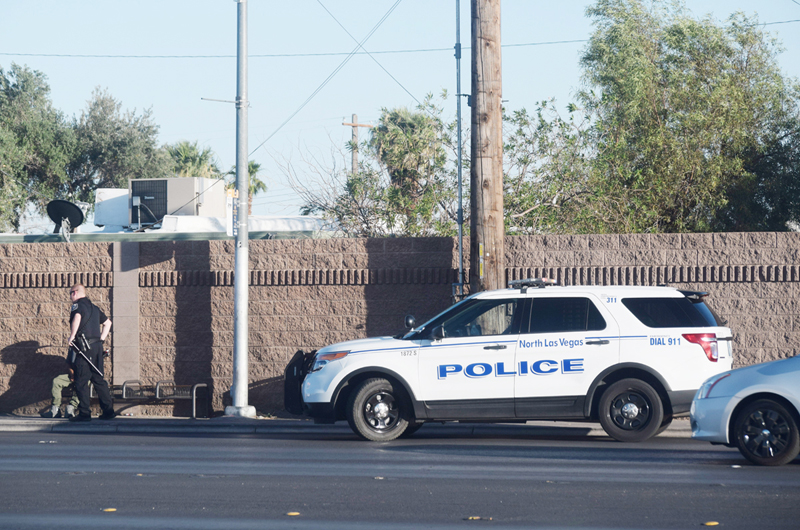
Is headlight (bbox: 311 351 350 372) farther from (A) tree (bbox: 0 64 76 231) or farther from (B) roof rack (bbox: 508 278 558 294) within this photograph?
(A) tree (bbox: 0 64 76 231)

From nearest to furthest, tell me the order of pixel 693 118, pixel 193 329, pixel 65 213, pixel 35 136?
pixel 193 329
pixel 65 213
pixel 693 118
pixel 35 136

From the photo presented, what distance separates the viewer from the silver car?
851cm

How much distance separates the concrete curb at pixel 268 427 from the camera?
39.5 ft

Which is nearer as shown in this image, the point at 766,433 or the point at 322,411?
the point at 766,433

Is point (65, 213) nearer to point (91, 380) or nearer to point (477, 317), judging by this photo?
point (91, 380)

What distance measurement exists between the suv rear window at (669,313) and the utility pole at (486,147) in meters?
2.56

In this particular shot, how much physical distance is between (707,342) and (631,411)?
47.3 inches

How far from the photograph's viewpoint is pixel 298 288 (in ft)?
48.9

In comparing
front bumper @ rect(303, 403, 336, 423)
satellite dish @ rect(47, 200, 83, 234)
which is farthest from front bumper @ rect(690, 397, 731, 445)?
satellite dish @ rect(47, 200, 83, 234)

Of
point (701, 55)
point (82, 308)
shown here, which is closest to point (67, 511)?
point (82, 308)

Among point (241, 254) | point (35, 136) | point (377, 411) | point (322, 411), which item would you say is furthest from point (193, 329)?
point (35, 136)

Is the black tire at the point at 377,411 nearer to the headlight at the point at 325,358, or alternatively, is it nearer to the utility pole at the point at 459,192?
the headlight at the point at 325,358

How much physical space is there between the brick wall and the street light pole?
3.27 ft

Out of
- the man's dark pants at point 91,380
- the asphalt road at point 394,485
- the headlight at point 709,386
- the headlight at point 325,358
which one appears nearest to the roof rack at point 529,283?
the asphalt road at point 394,485
